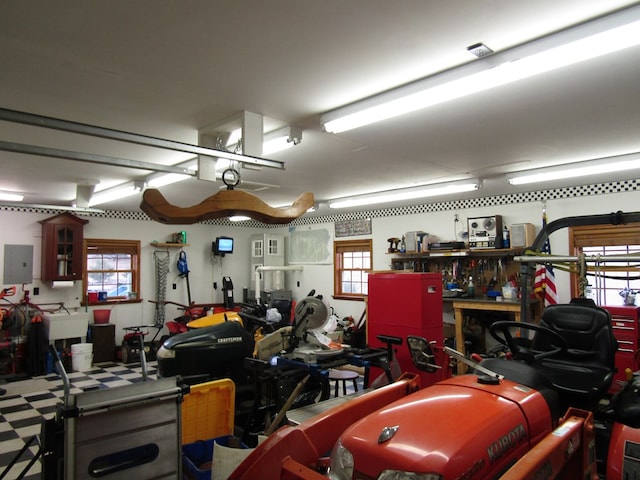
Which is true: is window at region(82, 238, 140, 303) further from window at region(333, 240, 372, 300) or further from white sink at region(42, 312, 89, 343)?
window at region(333, 240, 372, 300)

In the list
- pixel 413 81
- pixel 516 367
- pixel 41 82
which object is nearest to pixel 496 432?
pixel 516 367

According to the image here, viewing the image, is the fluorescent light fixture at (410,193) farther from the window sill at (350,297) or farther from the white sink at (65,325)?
the white sink at (65,325)

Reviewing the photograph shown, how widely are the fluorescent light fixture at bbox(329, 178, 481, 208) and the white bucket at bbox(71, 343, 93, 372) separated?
523 cm

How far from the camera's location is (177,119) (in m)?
3.61

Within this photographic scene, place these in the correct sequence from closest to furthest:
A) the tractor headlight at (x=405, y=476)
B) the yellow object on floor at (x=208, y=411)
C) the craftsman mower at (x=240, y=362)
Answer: the tractor headlight at (x=405, y=476), the yellow object on floor at (x=208, y=411), the craftsman mower at (x=240, y=362)

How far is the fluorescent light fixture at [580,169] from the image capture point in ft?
16.1

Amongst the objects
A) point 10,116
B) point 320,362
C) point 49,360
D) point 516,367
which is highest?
point 10,116

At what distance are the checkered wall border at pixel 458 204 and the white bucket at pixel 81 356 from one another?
2638 mm

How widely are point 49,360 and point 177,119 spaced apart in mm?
6201

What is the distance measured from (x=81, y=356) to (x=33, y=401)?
5.71 feet

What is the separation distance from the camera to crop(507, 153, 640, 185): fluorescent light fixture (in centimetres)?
489

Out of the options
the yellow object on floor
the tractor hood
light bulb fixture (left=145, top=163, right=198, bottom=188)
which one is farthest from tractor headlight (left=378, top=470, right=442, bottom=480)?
light bulb fixture (left=145, top=163, right=198, bottom=188)

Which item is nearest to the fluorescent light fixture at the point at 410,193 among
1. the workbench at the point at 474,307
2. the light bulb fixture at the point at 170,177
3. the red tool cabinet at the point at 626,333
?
the workbench at the point at 474,307

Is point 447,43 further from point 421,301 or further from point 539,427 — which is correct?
point 421,301
